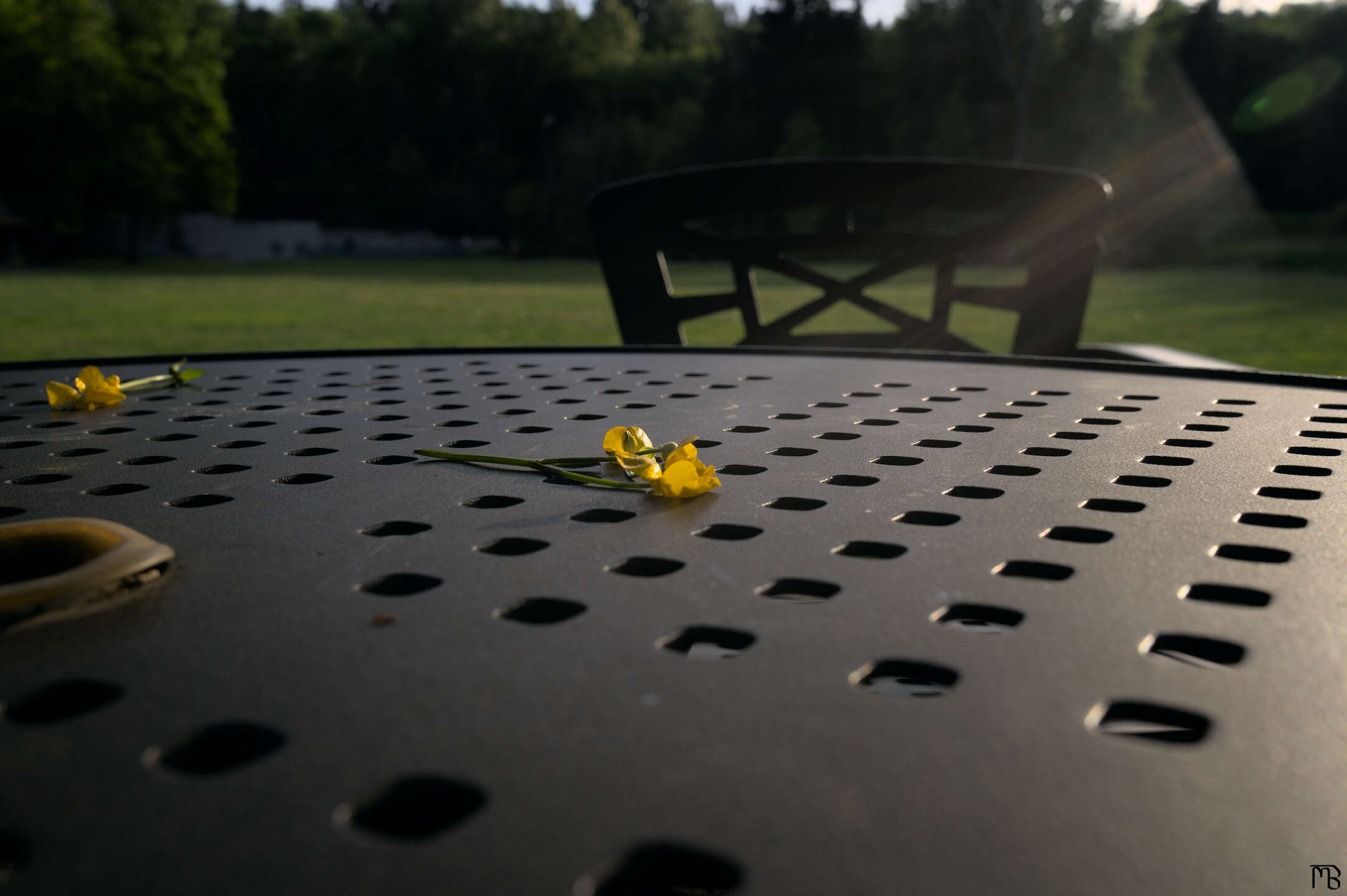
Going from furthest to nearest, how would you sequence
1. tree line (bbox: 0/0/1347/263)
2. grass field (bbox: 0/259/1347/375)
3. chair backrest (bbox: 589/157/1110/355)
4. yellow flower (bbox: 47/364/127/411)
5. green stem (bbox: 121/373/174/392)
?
tree line (bbox: 0/0/1347/263) → grass field (bbox: 0/259/1347/375) → chair backrest (bbox: 589/157/1110/355) → green stem (bbox: 121/373/174/392) → yellow flower (bbox: 47/364/127/411)

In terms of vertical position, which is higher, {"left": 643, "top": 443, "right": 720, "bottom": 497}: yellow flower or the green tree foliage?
the green tree foliage

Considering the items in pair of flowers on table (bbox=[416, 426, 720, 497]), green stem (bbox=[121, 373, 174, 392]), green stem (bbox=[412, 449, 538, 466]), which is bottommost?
green stem (bbox=[121, 373, 174, 392])

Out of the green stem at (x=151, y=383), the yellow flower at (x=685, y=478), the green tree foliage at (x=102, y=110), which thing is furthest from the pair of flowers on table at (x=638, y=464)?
the green tree foliage at (x=102, y=110)

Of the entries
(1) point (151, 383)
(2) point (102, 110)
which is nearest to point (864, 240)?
(1) point (151, 383)

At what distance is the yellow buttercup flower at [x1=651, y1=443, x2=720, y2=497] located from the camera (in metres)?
0.79

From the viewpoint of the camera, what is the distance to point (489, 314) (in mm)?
11625

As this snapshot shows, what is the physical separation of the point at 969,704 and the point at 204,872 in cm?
30

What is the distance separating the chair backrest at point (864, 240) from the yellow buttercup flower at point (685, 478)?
1.60 metres

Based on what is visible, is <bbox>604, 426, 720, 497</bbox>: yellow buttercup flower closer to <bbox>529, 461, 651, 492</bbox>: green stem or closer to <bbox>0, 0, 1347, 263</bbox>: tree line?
<bbox>529, 461, 651, 492</bbox>: green stem

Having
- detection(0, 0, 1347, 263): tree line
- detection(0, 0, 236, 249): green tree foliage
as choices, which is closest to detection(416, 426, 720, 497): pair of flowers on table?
detection(0, 0, 1347, 263): tree line

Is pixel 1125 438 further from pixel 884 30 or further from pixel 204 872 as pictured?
pixel 884 30

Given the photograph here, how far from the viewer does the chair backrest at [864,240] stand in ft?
7.91

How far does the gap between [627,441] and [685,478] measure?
10 centimetres

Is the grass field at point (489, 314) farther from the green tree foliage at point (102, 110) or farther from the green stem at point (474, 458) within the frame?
the green tree foliage at point (102, 110)
